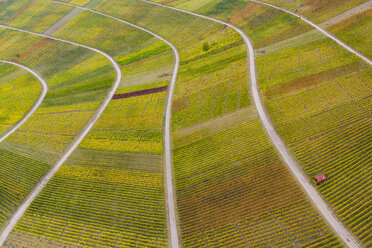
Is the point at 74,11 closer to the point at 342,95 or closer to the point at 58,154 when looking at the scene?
the point at 58,154

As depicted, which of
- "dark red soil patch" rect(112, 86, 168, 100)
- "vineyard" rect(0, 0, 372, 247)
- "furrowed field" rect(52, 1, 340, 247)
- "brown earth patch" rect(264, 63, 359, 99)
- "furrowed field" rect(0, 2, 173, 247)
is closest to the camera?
"furrowed field" rect(52, 1, 340, 247)

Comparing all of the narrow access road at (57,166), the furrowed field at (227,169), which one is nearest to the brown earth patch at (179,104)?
the furrowed field at (227,169)

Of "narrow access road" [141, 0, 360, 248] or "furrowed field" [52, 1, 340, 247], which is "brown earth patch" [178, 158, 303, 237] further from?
"narrow access road" [141, 0, 360, 248]

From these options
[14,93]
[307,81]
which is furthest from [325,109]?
[14,93]

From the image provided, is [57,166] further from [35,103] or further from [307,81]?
[307,81]

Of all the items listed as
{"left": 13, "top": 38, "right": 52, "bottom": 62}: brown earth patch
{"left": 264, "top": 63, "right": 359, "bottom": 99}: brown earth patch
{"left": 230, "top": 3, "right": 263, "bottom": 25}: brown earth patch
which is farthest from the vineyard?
{"left": 13, "top": 38, "right": 52, "bottom": 62}: brown earth patch
